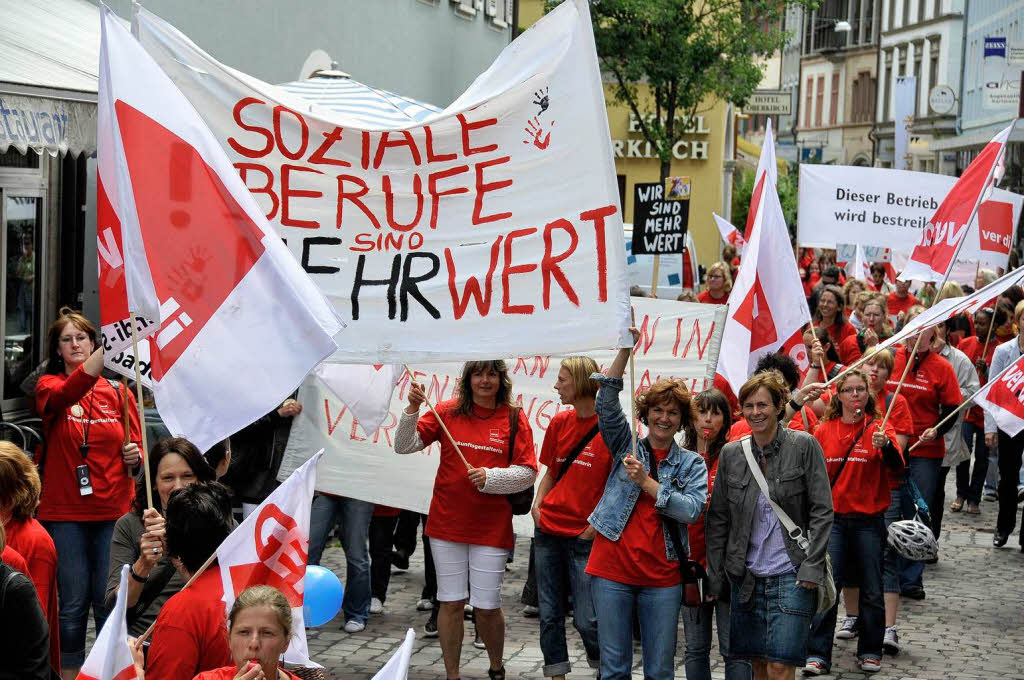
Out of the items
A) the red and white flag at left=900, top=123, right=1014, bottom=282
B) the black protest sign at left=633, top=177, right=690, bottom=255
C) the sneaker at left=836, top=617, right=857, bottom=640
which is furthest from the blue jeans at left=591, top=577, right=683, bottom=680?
the black protest sign at left=633, top=177, right=690, bottom=255

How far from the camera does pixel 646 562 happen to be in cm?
714

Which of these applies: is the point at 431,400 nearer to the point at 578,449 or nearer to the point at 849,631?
the point at 578,449

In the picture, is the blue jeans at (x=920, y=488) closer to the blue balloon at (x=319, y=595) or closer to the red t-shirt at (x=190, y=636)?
the blue balloon at (x=319, y=595)

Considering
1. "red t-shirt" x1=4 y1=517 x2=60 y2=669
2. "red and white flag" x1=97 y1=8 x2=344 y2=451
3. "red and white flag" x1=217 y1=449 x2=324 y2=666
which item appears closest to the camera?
"red and white flag" x1=217 y1=449 x2=324 y2=666

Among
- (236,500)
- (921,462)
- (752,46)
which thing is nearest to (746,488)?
(236,500)

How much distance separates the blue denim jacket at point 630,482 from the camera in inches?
279

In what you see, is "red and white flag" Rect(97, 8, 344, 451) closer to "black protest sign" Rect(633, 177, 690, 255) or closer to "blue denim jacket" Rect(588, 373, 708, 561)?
"blue denim jacket" Rect(588, 373, 708, 561)

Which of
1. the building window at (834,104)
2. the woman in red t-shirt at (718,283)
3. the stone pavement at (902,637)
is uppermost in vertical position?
the building window at (834,104)

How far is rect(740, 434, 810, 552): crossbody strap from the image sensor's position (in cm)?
723

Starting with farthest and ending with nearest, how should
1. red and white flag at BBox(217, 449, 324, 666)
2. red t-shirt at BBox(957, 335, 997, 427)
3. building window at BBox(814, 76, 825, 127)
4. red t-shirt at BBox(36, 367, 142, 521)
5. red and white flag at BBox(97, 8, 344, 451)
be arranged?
1. building window at BBox(814, 76, 825, 127)
2. red t-shirt at BBox(957, 335, 997, 427)
3. red t-shirt at BBox(36, 367, 142, 521)
4. red and white flag at BBox(97, 8, 344, 451)
5. red and white flag at BBox(217, 449, 324, 666)

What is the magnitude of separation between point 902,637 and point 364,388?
3.80 meters

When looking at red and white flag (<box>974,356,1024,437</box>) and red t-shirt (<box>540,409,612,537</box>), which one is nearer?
red t-shirt (<box>540,409,612,537</box>)

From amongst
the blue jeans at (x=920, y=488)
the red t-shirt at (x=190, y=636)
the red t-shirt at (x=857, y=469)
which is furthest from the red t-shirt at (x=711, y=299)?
the red t-shirt at (x=190, y=636)

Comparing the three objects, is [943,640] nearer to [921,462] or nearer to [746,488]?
[921,462]
